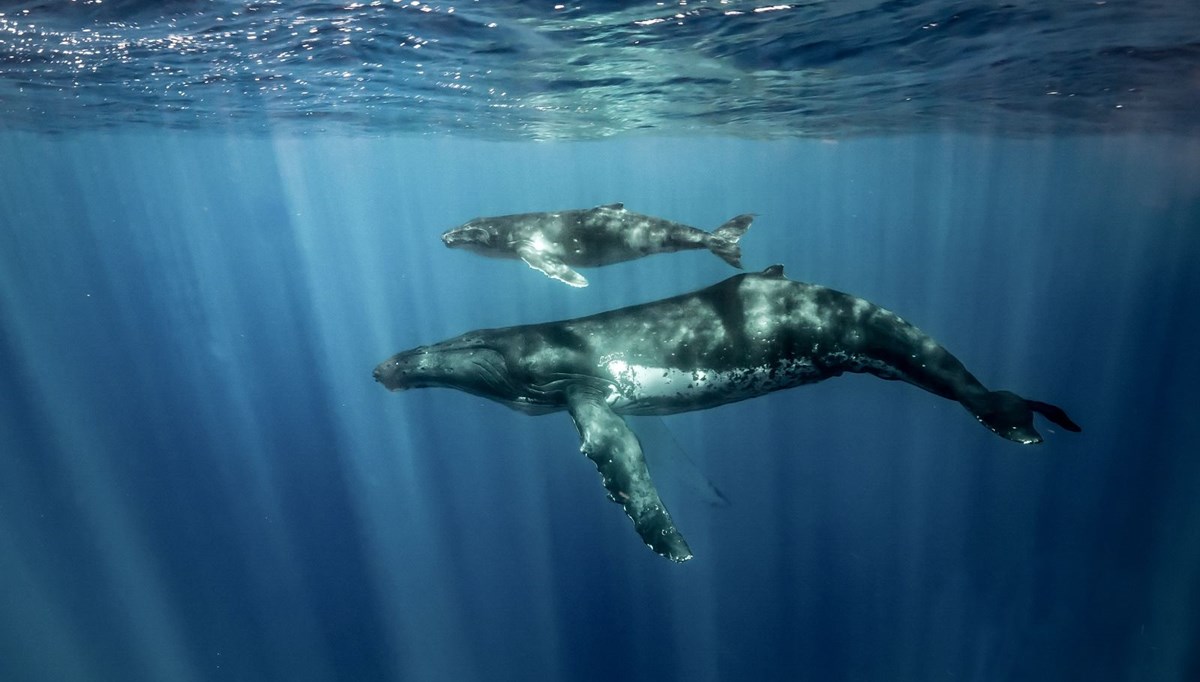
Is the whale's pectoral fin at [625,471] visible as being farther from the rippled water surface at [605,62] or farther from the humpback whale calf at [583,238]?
the rippled water surface at [605,62]

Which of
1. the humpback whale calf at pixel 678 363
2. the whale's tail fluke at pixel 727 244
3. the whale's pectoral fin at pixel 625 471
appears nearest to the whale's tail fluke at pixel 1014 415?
the humpback whale calf at pixel 678 363

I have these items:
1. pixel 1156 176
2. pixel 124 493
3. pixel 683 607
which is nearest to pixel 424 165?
pixel 124 493

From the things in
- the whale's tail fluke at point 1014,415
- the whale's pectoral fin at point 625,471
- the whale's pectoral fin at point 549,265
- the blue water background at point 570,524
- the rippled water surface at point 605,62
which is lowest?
the blue water background at point 570,524

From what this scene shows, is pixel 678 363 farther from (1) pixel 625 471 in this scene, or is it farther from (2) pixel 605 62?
(2) pixel 605 62

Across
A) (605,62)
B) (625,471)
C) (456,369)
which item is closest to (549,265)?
(456,369)

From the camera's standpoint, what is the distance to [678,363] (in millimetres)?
8047

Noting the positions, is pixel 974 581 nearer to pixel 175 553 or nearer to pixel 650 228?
pixel 650 228

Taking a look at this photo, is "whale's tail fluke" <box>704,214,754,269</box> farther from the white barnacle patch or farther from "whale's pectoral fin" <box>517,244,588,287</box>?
the white barnacle patch

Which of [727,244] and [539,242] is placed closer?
[727,244]

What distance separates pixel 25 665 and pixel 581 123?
2796 cm

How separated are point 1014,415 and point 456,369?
6271 millimetres

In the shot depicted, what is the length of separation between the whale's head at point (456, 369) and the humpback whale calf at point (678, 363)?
0.01 meters

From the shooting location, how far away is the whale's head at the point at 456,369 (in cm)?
857

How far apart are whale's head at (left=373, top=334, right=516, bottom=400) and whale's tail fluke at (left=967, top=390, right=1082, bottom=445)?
5.36 meters
